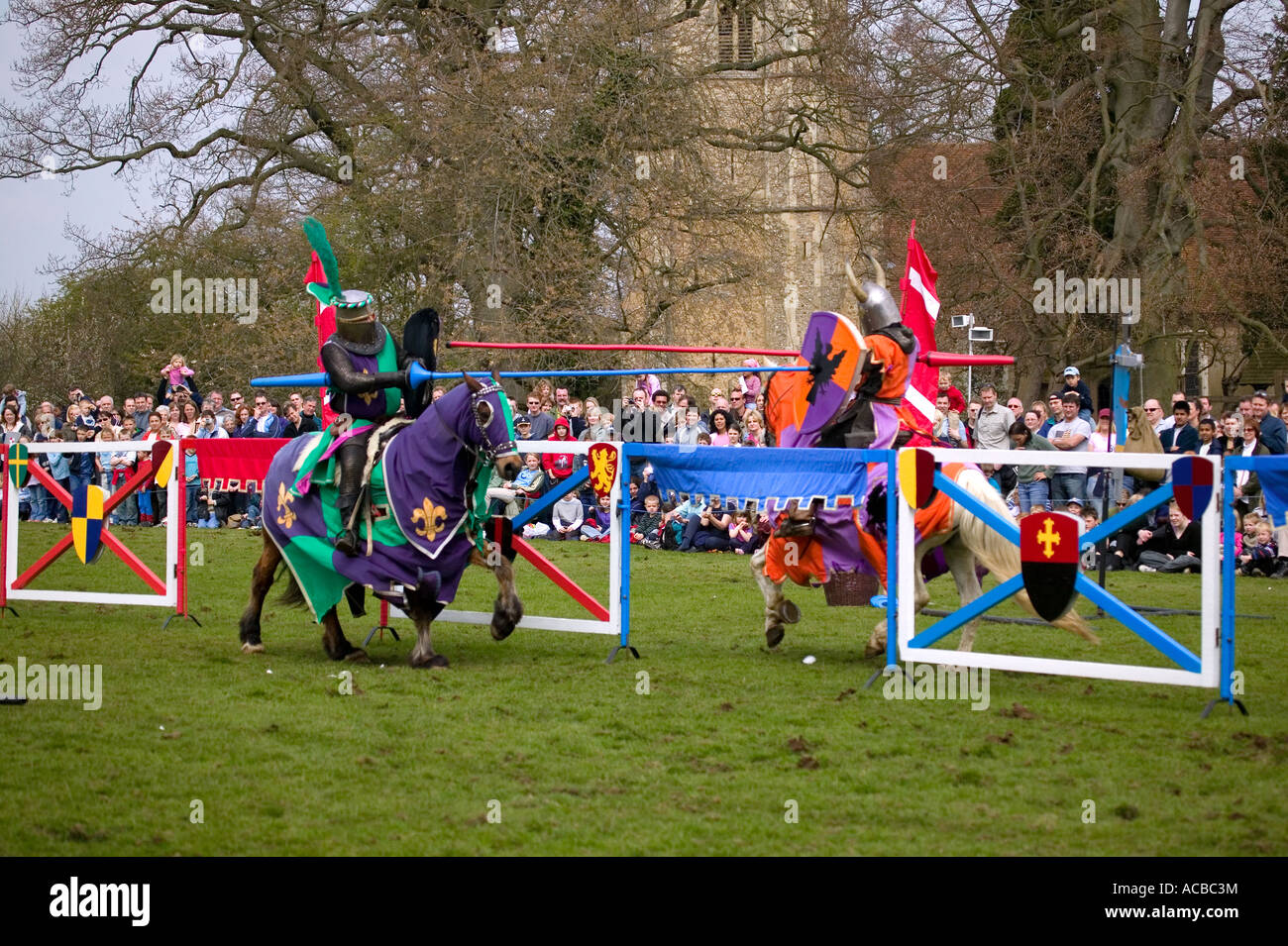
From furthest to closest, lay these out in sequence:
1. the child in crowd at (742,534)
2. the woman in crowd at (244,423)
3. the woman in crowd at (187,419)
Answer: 1. the woman in crowd at (244,423)
2. the woman in crowd at (187,419)
3. the child in crowd at (742,534)

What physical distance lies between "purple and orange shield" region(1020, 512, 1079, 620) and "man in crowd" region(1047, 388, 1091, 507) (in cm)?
732

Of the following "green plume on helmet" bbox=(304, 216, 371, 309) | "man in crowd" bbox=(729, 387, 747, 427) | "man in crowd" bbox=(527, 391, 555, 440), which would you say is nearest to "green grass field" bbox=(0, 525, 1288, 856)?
"green plume on helmet" bbox=(304, 216, 371, 309)

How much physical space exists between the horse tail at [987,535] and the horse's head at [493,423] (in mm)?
2855

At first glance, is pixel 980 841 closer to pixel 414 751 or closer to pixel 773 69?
pixel 414 751

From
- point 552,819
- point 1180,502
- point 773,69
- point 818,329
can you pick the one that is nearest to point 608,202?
point 773,69

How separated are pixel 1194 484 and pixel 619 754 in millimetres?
3389

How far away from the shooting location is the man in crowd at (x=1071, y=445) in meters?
15.2

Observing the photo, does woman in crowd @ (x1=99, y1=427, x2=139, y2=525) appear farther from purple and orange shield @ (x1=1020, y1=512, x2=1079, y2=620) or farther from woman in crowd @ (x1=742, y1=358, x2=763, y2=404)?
purple and orange shield @ (x1=1020, y1=512, x2=1079, y2=620)

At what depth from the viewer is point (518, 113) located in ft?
76.7

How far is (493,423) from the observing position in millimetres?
→ 8930

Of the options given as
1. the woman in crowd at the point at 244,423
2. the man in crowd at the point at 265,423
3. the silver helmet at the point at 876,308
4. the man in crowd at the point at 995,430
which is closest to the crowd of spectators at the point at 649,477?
the man in crowd at the point at 995,430

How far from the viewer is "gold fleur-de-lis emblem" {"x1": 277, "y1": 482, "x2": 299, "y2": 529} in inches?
380

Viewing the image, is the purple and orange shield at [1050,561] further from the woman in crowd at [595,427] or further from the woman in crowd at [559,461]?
the woman in crowd at [595,427]

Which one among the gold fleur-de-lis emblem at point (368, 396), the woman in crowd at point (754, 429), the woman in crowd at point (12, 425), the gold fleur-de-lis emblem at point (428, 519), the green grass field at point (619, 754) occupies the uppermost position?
the woman in crowd at point (12, 425)
